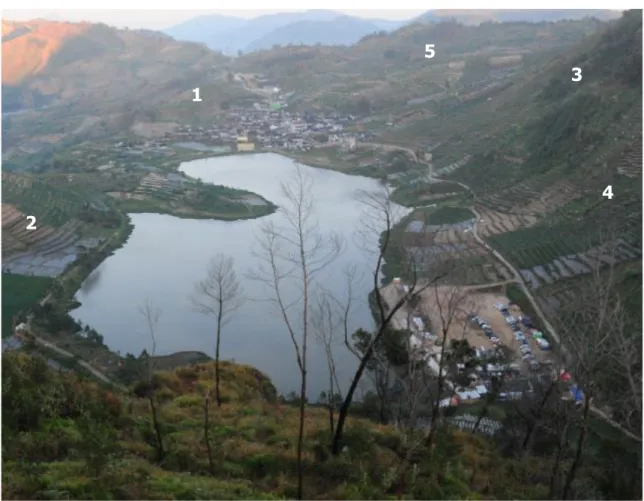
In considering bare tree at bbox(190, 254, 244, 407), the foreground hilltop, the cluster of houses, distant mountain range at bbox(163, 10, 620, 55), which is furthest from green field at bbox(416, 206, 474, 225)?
distant mountain range at bbox(163, 10, 620, 55)

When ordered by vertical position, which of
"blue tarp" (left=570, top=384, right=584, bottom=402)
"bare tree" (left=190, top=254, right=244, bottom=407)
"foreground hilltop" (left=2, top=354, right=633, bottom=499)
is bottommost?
"foreground hilltop" (left=2, top=354, right=633, bottom=499)

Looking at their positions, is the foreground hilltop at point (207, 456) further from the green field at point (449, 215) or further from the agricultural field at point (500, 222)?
the green field at point (449, 215)

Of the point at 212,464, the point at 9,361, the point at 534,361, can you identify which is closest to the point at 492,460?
the point at 212,464


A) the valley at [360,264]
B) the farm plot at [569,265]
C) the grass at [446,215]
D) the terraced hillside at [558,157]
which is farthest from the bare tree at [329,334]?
the grass at [446,215]

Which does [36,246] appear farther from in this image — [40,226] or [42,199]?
[42,199]

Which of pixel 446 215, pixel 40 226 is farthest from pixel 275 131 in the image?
pixel 40 226

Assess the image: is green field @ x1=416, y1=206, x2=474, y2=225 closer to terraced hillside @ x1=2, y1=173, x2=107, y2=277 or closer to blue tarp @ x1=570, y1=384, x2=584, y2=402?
terraced hillside @ x1=2, y1=173, x2=107, y2=277
